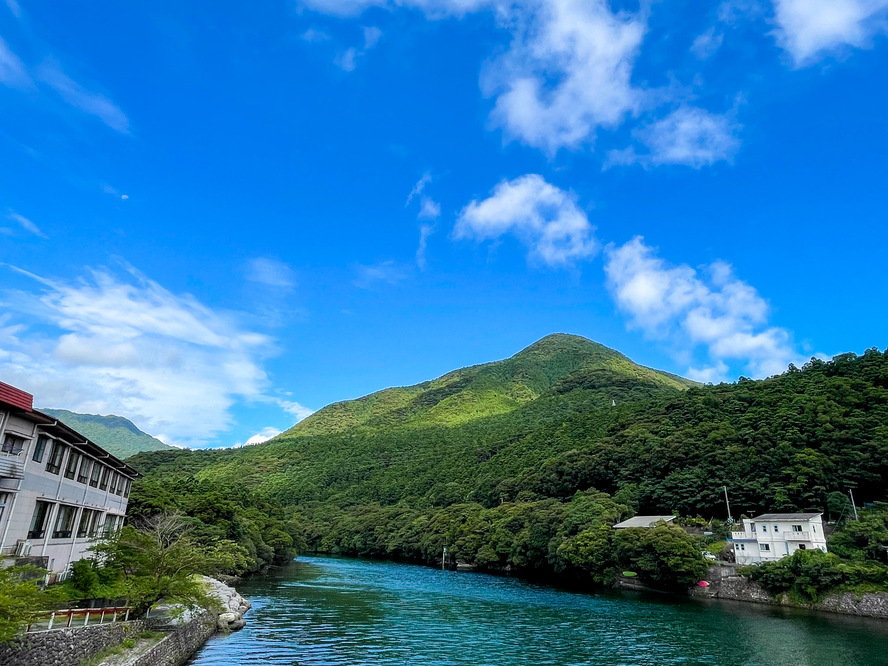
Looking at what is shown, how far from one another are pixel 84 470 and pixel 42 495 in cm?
665

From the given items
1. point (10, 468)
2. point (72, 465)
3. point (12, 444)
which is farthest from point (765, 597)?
point (12, 444)

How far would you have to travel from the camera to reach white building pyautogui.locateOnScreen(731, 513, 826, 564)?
4862 cm

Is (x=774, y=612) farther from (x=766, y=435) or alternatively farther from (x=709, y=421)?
(x=709, y=421)

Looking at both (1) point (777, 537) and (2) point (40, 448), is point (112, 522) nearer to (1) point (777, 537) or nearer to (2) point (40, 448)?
(2) point (40, 448)

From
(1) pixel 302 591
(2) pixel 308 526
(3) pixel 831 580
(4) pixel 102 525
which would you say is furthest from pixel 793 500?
(2) pixel 308 526

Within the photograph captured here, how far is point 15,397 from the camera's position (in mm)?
20953

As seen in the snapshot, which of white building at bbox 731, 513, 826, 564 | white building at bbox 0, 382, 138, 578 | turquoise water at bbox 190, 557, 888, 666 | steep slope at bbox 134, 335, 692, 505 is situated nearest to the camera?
white building at bbox 0, 382, 138, 578

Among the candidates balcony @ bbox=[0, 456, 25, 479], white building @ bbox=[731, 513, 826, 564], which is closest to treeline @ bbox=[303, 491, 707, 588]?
white building @ bbox=[731, 513, 826, 564]

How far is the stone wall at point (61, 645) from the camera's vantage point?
44.8 ft

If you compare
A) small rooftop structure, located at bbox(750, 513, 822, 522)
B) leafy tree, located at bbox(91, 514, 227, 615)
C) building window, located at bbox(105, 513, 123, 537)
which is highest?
small rooftop structure, located at bbox(750, 513, 822, 522)

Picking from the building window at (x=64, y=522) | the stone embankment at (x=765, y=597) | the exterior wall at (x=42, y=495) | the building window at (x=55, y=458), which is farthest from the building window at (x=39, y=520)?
the stone embankment at (x=765, y=597)

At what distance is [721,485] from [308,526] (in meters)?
85.9

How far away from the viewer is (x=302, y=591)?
48344 mm

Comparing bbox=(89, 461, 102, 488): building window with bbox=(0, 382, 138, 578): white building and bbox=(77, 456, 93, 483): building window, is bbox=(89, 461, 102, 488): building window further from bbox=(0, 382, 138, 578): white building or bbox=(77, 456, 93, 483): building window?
bbox=(77, 456, 93, 483): building window
